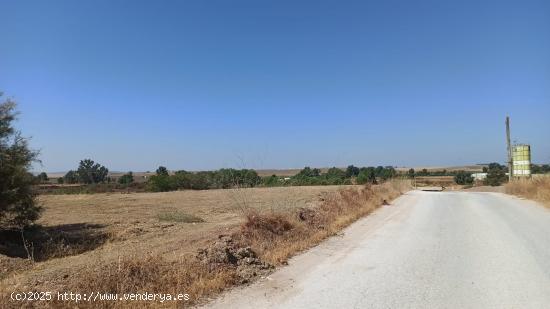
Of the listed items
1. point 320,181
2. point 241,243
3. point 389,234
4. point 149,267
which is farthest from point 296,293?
point 320,181

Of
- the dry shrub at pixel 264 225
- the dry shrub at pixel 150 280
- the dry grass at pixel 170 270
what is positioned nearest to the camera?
the dry shrub at pixel 150 280

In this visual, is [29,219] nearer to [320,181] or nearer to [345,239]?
[345,239]

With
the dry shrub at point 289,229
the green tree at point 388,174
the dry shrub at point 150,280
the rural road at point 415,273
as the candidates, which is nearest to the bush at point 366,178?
the green tree at point 388,174

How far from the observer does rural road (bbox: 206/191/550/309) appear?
21.7ft

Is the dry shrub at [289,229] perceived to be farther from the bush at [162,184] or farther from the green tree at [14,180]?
the bush at [162,184]

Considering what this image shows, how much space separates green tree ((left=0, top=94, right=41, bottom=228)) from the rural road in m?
9.85

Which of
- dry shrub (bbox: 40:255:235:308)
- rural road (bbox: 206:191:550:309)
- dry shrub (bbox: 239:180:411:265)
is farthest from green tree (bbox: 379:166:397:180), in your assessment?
dry shrub (bbox: 40:255:235:308)

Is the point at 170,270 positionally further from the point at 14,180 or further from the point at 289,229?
the point at 14,180

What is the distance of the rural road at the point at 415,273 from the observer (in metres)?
6.61

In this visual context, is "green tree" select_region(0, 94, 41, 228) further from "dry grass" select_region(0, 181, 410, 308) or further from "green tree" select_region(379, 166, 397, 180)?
"green tree" select_region(379, 166, 397, 180)

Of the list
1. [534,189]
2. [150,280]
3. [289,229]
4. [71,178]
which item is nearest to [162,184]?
[534,189]

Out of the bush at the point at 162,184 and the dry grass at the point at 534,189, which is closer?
the dry grass at the point at 534,189

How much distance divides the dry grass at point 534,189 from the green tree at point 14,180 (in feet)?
73.4

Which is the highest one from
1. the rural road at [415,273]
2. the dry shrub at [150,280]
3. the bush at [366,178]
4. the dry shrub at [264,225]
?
the bush at [366,178]
